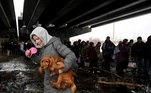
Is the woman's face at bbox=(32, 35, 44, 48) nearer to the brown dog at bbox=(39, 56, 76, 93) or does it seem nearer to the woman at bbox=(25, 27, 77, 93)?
the woman at bbox=(25, 27, 77, 93)

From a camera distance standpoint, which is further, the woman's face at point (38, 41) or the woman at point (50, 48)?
the woman's face at point (38, 41)

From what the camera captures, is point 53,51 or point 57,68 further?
point 53,51

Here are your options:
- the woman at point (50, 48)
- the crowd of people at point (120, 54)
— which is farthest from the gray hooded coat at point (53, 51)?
the crowd of people at point (120, 54)

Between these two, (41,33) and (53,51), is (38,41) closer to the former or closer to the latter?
(41,33)

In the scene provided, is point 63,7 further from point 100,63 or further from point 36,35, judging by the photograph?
point 36,35

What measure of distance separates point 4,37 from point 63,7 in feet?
152

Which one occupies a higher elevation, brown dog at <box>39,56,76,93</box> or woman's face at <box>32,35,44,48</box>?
woman's face at <box>32,35,44,48</box>

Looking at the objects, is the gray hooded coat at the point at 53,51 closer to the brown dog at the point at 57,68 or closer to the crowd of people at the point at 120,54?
the brown dog at the point at 57,68

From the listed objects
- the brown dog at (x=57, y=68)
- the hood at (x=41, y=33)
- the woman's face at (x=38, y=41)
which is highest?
the hood at (x=41, y=33)

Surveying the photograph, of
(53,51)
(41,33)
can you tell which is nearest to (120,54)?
(53,51)

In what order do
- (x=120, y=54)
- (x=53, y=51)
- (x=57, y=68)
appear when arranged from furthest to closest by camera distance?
(x=120, y=54) → (x=53, y=51) → (x=57, y=68)

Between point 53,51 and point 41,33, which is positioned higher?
point 41,33

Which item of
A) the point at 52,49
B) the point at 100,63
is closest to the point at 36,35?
the point at 52,49

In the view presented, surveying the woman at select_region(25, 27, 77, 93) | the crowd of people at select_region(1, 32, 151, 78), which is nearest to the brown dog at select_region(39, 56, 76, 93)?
the woman at select_region(25, 27, 77, 93)
